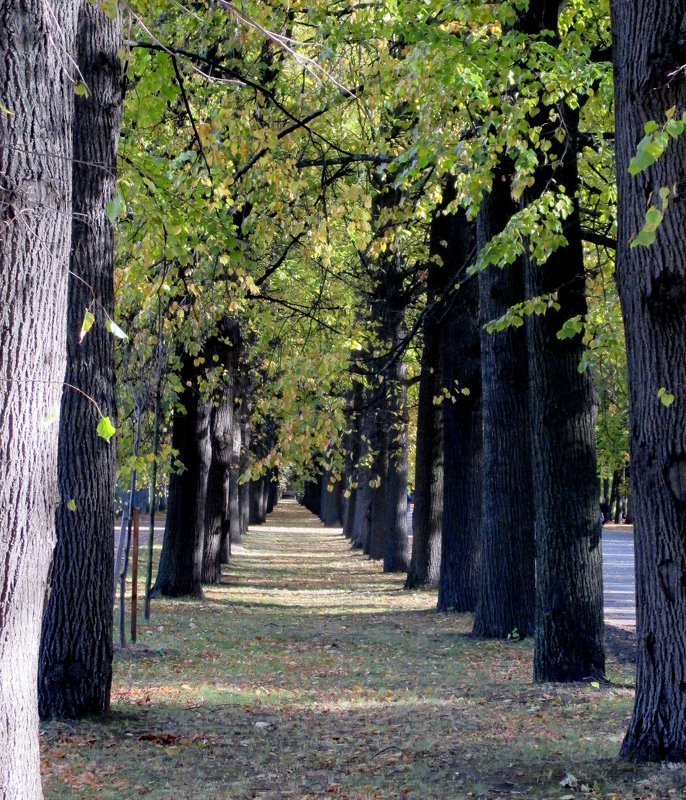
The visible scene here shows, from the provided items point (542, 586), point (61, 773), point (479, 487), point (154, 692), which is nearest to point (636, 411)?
point (542, 586)

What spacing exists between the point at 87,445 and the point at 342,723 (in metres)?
3.29

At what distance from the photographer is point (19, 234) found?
13.8ft

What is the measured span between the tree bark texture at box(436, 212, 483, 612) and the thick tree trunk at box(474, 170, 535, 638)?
Answer: 10.1ft

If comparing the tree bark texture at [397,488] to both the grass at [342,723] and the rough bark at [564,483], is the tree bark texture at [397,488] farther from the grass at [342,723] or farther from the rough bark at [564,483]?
the rough bark at [564,483]

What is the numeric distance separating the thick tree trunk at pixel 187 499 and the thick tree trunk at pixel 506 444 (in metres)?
6.58

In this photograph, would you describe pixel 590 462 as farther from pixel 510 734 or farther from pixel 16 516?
pixel 16 516

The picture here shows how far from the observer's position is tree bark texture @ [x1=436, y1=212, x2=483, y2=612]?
1647cm

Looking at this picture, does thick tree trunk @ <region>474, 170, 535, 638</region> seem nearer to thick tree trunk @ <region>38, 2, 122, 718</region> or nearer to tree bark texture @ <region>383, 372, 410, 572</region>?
thick tree trunk @ <region>38, 2, 122, 718</region>

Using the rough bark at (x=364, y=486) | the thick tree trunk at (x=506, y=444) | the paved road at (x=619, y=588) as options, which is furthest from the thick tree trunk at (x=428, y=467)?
the thick tree trunk at (x=506, y=444)

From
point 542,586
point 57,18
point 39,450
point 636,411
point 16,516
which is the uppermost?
point 57,18

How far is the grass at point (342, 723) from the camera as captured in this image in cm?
632

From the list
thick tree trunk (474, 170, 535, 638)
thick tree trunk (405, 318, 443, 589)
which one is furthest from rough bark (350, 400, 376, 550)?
thick tree trunk (474, 170, 535, 638)

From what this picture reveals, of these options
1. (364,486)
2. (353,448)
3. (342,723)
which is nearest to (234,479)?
(353,448)

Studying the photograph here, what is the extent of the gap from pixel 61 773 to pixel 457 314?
11994 millimetres
